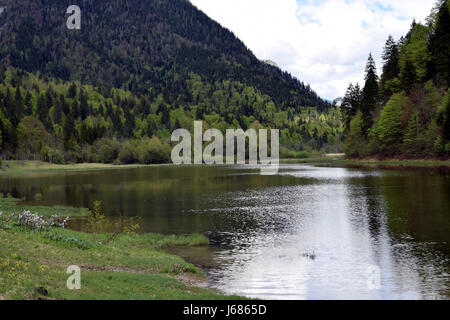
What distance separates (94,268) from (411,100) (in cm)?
13349

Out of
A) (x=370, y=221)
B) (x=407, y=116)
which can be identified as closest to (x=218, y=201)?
(x=370, y=221)

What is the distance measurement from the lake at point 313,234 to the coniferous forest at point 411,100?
162 ft

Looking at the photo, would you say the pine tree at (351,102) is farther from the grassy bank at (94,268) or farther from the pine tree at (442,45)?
the grassy bank at (94,268)

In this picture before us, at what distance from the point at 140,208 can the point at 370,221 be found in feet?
104

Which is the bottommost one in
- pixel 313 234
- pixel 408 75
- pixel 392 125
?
pixel 313 234

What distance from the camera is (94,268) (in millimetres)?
24844

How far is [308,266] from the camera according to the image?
28.5 m

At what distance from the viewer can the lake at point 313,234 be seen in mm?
24438

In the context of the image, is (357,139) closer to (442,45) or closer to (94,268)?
(442,45)

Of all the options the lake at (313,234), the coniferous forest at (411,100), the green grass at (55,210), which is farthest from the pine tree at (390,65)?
the green grass at (55,210)

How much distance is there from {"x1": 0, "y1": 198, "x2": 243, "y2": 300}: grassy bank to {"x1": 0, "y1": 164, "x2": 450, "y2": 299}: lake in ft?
8.55

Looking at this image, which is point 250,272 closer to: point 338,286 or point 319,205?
point 338,286

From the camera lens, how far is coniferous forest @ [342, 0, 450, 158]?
120m

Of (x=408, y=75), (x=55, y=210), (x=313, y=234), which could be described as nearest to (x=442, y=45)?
(x=408, y=75)
